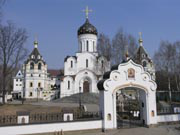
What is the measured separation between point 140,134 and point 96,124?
2.70 metres

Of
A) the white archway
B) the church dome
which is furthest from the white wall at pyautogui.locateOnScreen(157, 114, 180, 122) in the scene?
the church dome

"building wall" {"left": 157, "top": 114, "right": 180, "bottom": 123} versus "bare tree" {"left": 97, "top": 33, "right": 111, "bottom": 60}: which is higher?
"bare tree" {"left": 97, "top": 33, "right": 111, "bottom": 60}

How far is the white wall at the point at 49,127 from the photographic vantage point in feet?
30.1

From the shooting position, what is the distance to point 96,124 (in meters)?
10.9

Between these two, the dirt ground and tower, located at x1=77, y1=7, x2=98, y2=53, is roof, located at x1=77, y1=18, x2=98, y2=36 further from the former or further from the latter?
the dirt ground

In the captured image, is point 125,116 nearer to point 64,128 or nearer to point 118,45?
point 64,128

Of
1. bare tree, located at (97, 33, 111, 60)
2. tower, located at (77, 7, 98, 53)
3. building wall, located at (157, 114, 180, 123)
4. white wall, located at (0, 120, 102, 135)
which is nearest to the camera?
white wall, located at (0, 120, 102, 135)

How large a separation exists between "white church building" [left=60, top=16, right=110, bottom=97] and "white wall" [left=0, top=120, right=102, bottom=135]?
77.6 ft

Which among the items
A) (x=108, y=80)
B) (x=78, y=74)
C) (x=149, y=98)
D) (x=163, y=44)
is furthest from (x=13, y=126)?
(x=163, y=44)

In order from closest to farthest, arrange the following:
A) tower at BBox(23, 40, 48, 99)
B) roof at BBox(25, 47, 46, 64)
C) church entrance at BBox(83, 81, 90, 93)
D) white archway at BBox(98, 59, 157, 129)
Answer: white archway at BBox(98, 59, 157, 129) < church entrance at BBox(83, 81, 90, 93) < tower at BBox(23, 40, 48, 99) < roof at BBox(25, 47, 46, 64)

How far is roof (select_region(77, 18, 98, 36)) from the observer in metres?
38.8

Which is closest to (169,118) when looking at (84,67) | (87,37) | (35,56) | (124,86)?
(124,86)

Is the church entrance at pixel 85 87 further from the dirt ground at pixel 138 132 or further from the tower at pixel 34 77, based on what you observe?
the dirt ground at pixel 138 132

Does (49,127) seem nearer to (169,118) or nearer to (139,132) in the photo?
(139,132)
